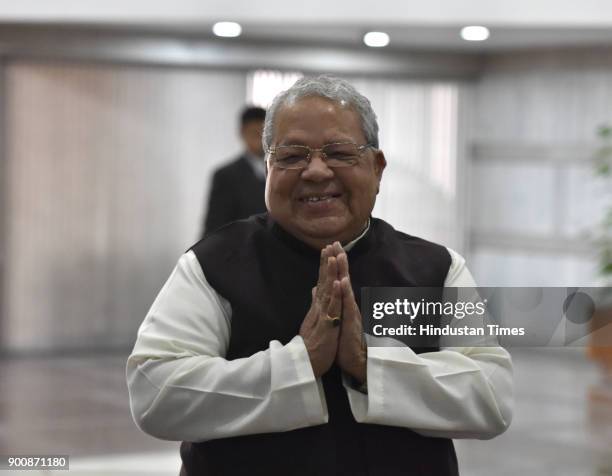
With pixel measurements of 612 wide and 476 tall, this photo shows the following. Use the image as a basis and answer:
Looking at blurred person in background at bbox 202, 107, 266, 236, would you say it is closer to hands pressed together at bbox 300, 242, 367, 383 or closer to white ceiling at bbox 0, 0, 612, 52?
white ceiling at bbox 0, 0, 612, 52

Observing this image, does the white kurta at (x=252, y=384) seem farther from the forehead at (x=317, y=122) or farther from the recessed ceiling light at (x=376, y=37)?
the recessed ceiling light at (x=376, y=37)

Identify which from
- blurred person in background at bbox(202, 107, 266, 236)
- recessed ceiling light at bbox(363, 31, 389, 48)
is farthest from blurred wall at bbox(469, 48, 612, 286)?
blurred person in background at bbox(202, 107, 266, 236)

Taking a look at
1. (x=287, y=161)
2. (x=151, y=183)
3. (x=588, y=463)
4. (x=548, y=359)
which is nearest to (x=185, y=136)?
(x=151, y=183)

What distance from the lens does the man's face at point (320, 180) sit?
6.42 ft

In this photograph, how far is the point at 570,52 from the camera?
34.3 feet

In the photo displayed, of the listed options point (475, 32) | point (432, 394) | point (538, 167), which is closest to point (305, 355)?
point (432, 394)

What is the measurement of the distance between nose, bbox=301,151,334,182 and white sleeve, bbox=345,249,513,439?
0.28 meters

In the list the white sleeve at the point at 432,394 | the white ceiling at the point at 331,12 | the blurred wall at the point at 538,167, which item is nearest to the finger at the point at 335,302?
the white sleeve at the point at 432,394

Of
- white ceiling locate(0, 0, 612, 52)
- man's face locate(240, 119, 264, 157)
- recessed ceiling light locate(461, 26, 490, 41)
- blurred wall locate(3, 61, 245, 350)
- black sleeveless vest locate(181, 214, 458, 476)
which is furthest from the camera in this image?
blurred wall locate(3, 61, 245, 350)

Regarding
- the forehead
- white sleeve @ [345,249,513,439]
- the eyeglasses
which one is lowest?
white sleeve @ [345,249,513,439]

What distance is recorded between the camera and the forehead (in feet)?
6.41

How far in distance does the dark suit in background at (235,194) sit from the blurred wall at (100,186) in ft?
10.6

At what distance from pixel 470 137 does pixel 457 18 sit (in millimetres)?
5185

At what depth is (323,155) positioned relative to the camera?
196 cm
